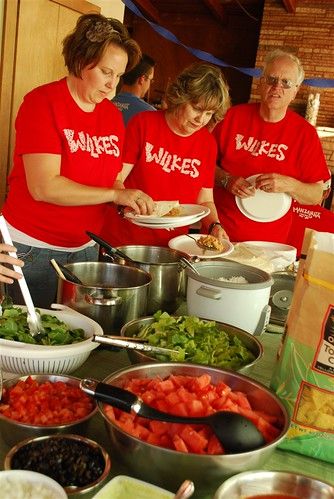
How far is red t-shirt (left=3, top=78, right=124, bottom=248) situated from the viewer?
6.31 feet

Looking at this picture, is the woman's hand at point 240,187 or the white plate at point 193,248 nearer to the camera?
the white plate at point 193,248

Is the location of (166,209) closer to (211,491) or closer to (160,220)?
(160,220)

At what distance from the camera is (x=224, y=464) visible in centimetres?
89

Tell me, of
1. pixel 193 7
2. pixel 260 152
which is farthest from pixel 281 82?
pixel 193 7

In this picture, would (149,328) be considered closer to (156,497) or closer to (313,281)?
(313,281)

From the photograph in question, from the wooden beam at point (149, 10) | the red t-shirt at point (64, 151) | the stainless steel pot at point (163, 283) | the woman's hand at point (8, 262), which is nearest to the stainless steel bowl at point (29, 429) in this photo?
the woman's hand at point (8, 262)

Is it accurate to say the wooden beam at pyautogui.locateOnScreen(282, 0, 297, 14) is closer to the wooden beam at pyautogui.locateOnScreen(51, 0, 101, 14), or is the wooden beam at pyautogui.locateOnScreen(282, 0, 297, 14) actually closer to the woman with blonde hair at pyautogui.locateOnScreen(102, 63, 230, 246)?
the wooden beam at pyautogui.locateOnScreen(51, 0, 101, 14)

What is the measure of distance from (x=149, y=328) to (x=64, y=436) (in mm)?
495

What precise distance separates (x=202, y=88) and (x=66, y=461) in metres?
1.83

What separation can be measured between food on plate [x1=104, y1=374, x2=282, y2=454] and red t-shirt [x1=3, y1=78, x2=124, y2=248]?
108cm

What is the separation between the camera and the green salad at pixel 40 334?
1274 mm

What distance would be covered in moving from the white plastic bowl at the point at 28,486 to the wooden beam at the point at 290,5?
8710 millimetres

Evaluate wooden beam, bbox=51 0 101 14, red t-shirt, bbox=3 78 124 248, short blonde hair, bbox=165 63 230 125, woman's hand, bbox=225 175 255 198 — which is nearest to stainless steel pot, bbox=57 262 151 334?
red t-shirt, bbox=3 78 124 248

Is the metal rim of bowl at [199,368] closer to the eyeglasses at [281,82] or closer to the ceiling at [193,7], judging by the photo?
the eyeglasses at [281,82]
